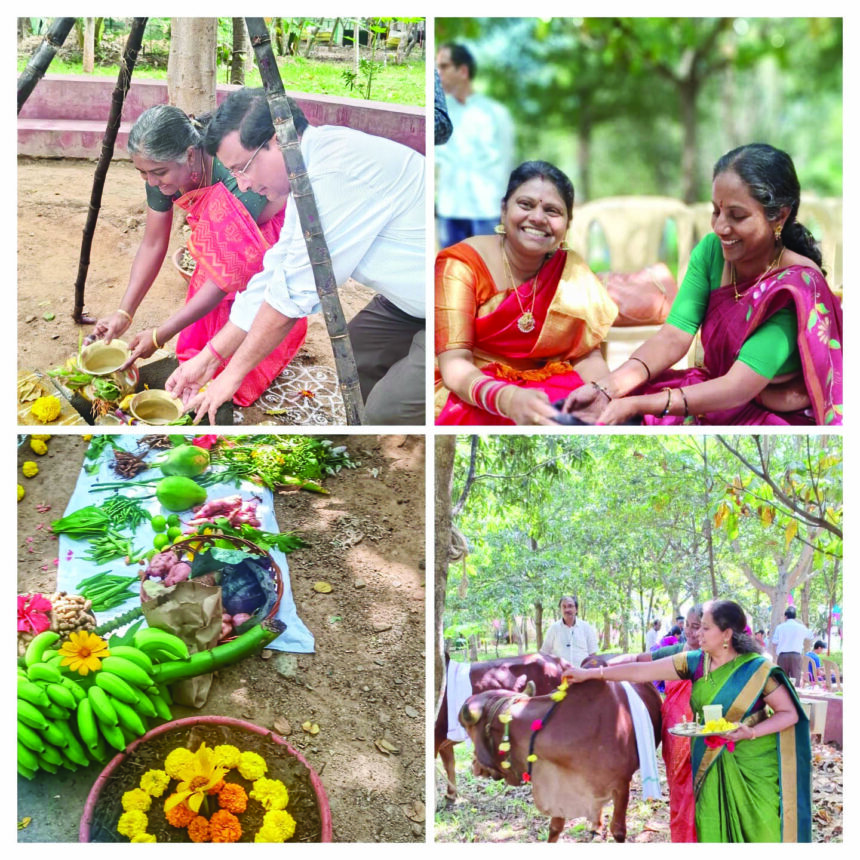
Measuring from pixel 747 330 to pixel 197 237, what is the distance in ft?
5.61

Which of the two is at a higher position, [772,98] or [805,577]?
[772,98]

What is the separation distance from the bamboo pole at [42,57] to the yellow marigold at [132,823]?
2.19m

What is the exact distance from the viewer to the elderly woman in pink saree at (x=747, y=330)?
9.14ft

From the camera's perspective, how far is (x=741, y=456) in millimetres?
3021

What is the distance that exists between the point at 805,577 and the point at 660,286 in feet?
3.50

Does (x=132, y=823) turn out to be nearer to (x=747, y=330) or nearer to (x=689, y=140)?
(x=747, y=330)

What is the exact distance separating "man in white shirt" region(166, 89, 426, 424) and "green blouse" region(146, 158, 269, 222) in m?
0.02

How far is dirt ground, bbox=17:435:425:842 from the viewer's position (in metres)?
2.96

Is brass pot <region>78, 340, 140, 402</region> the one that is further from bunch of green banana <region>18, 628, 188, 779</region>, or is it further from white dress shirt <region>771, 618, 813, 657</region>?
white dress shirt <region>771, 618, 813, 657</region>

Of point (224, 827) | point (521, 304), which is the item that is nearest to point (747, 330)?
point (521, 304)

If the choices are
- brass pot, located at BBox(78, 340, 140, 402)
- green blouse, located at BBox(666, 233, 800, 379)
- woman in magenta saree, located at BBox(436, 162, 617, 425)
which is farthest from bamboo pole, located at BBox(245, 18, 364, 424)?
green blouse, located at BBox(666, 233, 800, 379)

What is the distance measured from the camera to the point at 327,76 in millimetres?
2879
